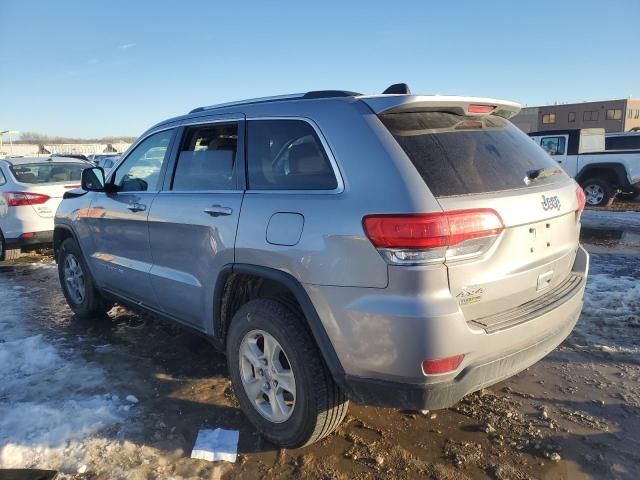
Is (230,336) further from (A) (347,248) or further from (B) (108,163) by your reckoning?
(B) (108,163)

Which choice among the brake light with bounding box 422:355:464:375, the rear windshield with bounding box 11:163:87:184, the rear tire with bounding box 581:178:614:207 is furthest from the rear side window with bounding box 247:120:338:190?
the rear tire with bounding box 581:178:614:207

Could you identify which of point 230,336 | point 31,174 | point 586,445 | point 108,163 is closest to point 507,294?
point 586,445

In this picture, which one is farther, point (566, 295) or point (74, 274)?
point (74, 274)

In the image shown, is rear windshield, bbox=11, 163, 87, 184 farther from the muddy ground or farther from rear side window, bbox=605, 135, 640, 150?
rear side window, bbox=605, 135, 640, 150

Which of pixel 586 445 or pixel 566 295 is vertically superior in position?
pixel 566 295

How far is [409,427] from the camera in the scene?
3055mm

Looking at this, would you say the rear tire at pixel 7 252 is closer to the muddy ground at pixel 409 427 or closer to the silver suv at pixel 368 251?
the muddy ground at pixel 409 427

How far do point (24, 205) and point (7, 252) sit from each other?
0.87m

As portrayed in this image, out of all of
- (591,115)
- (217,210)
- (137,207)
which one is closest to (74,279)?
(137,207)

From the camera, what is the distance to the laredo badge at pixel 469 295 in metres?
2.24

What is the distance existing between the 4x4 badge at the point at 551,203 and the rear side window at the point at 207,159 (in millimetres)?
1755

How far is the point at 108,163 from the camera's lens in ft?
63.4

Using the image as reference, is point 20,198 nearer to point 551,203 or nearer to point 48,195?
point 48,195

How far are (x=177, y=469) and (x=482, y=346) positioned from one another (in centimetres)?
171
